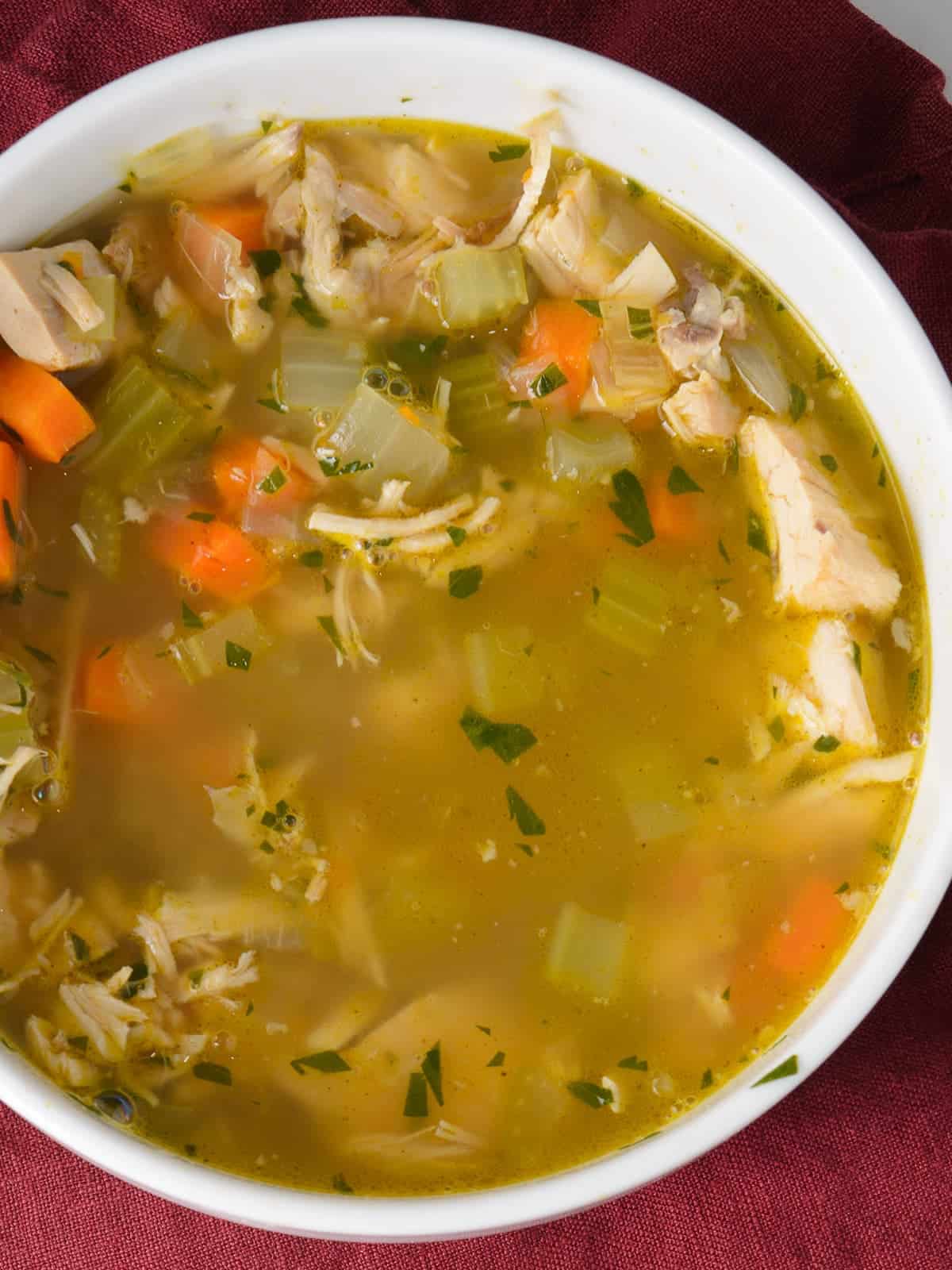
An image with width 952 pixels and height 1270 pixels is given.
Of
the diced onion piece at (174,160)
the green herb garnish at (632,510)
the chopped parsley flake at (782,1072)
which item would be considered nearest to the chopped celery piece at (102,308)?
the diced onion piece at (174,160)

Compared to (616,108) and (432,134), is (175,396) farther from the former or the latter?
(616,108)

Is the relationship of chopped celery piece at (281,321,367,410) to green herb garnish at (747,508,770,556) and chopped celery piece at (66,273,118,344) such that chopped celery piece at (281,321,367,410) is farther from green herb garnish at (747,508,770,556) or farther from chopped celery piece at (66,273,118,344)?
green herb garnish at (747,508,770,556)

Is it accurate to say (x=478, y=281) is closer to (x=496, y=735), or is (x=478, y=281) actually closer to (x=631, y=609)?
(x=631, y=609)

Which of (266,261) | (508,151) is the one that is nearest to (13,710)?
(266,261)

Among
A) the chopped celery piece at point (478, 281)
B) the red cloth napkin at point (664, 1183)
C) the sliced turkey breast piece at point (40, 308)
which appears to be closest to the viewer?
the sliced turkey breast piece at point (40, 308)

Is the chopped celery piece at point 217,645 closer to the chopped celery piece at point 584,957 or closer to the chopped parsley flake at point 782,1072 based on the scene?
the chopped celery piece at point 584,957

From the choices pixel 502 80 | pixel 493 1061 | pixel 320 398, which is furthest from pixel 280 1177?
pixel 502 80
